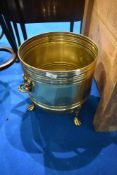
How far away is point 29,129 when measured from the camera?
3.51ft

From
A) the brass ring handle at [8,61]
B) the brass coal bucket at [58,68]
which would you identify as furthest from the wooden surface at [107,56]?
the brass ring handle at [8,61]

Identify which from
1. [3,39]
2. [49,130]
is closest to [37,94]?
[49,130]

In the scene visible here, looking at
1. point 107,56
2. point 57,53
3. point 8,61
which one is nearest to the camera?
point 107,56

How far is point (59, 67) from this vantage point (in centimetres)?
124

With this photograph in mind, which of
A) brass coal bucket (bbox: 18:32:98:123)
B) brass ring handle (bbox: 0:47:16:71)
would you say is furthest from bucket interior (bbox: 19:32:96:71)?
brass ring handle (bbox: 0:47:16:71)

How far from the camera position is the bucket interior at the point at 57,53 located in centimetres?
100

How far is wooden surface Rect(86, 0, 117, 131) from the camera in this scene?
0.82 meters

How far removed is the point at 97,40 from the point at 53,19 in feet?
1.39

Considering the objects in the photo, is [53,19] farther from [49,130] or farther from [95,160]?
[95,160]

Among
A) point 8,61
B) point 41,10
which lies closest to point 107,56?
point 41,10

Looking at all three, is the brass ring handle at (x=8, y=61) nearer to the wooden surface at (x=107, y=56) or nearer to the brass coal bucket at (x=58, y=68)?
the brass coal bucket at (x=58, y=68)

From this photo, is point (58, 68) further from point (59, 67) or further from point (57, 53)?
point (57, 53)

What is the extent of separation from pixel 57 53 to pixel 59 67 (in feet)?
0.38

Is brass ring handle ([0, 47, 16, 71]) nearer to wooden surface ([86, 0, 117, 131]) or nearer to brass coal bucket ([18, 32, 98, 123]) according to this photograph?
brass coal bucket ([18, 32, 98, 123])
